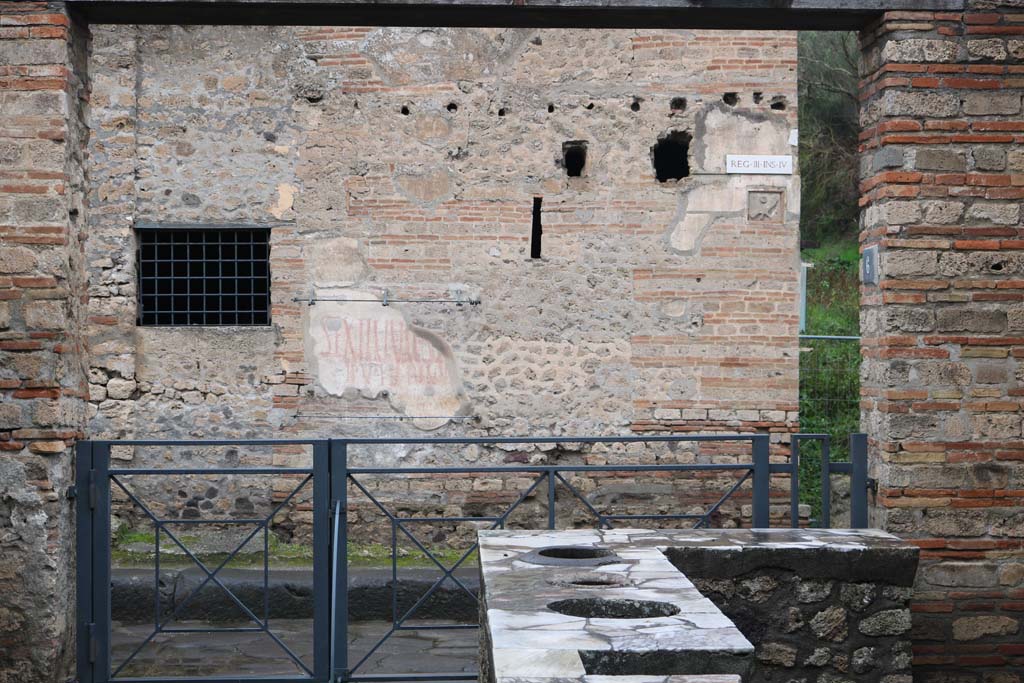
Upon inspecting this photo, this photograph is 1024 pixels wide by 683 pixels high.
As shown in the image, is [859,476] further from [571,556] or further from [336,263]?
[336,263]

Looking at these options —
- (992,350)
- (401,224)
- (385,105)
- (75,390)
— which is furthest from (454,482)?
(992,350)

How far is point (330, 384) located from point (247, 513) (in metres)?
1.20

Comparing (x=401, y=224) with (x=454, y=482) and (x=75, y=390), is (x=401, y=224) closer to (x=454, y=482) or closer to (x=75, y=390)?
(x=454, y=482)

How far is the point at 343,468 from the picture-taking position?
6141 mm

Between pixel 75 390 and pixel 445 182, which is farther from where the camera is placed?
pixel 445 182

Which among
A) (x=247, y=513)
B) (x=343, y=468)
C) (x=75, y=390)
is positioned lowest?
(x=247, y=513)

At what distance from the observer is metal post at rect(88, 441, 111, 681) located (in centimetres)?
580

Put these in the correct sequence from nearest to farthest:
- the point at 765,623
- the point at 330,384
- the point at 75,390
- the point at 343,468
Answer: the point at 765,623, the point at 75,390, the point at 343,468, the point at 330,384

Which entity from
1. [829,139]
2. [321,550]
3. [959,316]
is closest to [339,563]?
[321,550]

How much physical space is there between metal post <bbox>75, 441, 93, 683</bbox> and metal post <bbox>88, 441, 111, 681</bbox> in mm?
21

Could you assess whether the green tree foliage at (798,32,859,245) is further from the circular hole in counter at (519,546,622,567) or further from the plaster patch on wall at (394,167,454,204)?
the circular hole in counter at (519,546,622,567)

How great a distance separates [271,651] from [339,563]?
1.52 metres

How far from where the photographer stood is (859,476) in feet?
19.6

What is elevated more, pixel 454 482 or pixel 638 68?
pixel 638 68
